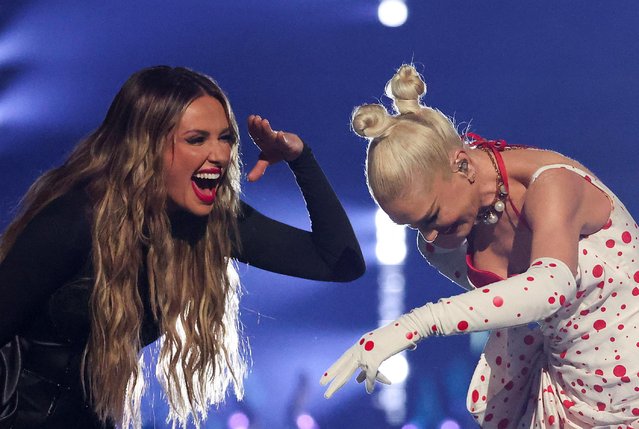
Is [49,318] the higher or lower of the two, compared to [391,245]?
lower

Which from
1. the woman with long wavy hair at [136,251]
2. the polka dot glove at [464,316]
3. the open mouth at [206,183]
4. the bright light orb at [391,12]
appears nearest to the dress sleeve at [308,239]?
the woman with long wavy hair at [136,251]

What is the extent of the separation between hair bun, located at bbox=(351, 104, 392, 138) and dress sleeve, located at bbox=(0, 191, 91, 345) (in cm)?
60

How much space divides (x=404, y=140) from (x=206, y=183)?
46 centimetres

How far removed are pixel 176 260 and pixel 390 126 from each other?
550 millimetres

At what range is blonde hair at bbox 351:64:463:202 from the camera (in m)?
1.94

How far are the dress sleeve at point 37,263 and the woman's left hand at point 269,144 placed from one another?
0.43 m

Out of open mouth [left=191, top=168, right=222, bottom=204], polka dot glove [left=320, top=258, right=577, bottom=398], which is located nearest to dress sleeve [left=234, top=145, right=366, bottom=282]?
open mouth [left=191, top=168, right=222, bottom=204]

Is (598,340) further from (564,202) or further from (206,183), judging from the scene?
(206,183)

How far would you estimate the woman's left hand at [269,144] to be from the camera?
2.18 metres

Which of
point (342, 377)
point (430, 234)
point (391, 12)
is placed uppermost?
point (391, 12)

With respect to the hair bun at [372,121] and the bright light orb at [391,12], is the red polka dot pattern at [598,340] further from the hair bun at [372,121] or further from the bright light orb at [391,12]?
the bright light orb at [391,12]

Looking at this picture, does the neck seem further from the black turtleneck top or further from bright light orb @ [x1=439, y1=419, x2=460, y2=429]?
bright light orb @ [x1=439, y1=419, x2=460, y2=429]

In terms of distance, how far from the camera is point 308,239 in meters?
2.31

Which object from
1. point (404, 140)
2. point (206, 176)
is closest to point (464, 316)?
point (404, 140)
